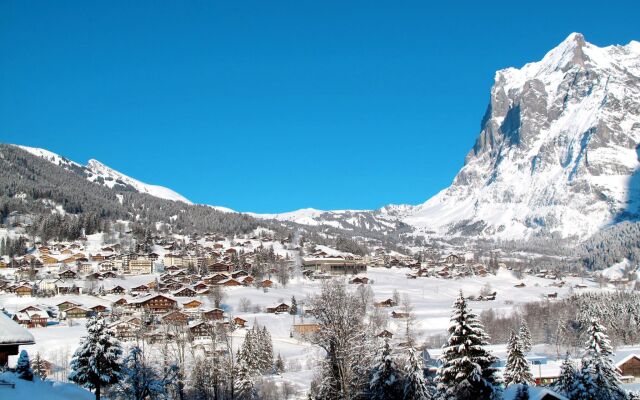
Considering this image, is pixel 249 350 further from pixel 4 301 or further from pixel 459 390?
pixel 4 301

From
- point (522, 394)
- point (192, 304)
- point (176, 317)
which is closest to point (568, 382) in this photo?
point (522, 394)

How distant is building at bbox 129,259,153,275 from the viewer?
5664 inches

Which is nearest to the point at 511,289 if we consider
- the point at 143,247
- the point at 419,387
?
the point at 143,247

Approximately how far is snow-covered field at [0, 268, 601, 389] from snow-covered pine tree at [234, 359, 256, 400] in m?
5.45

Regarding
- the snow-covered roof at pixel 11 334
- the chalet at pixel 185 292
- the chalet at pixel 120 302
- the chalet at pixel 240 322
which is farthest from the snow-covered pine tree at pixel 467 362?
the chalet at pixel 185 292

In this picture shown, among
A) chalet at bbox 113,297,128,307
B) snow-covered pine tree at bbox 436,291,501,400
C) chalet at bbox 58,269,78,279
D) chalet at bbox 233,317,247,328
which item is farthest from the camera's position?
chalet at bbox 58,269,78,279

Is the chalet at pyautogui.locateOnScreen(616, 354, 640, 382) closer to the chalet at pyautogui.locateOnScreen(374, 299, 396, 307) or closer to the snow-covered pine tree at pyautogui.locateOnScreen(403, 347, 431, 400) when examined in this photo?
the snow-covered pine tree at pyautogui.locateOnScreen(403, 347, 431, 400)

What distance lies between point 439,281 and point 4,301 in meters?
91.6

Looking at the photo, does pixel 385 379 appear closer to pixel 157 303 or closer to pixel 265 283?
pixel 157 303

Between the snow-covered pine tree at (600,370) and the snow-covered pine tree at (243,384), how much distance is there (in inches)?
952

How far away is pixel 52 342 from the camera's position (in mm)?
74875

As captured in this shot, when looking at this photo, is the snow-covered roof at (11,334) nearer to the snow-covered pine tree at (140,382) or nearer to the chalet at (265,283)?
the snow-covered pine tree at (140,382)

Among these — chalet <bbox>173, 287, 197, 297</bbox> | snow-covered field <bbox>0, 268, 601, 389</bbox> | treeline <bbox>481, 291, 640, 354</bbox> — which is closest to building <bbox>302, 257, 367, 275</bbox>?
snow-covered field <bbox>0, 268, 601, 389</bbox>

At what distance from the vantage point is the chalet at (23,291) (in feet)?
344
